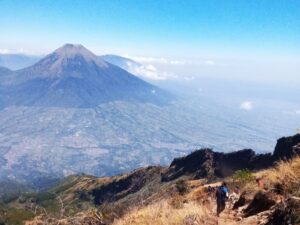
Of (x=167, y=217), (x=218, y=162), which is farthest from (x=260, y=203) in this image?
(x=218, y=162)

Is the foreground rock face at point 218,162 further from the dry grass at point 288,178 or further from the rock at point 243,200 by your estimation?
the dry grass at point 288,178

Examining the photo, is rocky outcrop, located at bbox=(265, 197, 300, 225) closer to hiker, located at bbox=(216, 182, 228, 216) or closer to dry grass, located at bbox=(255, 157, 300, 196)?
dry grass, located at bbox=(255, 157, 300, 196)

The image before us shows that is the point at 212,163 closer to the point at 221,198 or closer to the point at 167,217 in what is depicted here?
the point at 221,198

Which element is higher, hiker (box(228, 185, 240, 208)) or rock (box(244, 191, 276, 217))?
rock (box(244, 191, 276, 217))

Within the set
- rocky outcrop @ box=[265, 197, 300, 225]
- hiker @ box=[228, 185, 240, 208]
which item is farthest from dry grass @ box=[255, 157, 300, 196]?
hiker @ box=[228, 185, 240, 208]

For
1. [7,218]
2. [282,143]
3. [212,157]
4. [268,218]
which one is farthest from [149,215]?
[7,218]
